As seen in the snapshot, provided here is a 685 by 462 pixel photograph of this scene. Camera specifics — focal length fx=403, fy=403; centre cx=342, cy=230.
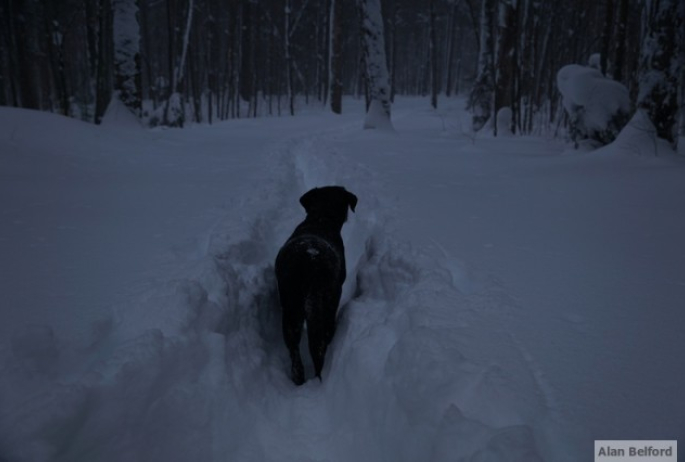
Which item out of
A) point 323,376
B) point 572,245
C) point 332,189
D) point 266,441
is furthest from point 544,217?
point 266,441

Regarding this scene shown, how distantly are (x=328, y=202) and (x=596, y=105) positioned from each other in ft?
20.3

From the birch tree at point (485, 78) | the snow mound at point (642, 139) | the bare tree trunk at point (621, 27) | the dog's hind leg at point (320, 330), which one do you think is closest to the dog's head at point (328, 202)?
the dog's hind leg at point (320, 330)

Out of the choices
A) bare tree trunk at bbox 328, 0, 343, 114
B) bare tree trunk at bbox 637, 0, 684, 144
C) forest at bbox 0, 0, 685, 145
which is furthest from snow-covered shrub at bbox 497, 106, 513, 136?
bare tree trunk at bbox 328, 0, 343, 114

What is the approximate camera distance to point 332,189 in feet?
11.6

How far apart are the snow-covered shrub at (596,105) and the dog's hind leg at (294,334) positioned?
705 cm

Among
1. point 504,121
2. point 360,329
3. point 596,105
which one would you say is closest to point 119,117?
point 360,329

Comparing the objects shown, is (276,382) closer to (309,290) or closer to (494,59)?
(309,290)

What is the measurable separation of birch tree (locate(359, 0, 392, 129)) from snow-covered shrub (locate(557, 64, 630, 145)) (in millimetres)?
5375

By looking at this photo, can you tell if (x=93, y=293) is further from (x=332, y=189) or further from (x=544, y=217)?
(x=544, y=217)

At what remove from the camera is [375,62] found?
11.6m

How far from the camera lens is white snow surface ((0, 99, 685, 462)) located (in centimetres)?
149

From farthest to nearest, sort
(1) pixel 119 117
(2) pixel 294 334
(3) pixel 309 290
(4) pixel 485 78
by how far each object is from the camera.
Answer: (4) pixel 485 78 < (1) pixel 119 117 < (2) pixel 294 334 < (3) pixel 309 290

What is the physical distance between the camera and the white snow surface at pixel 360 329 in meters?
1.49

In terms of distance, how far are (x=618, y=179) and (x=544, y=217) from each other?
208cm
